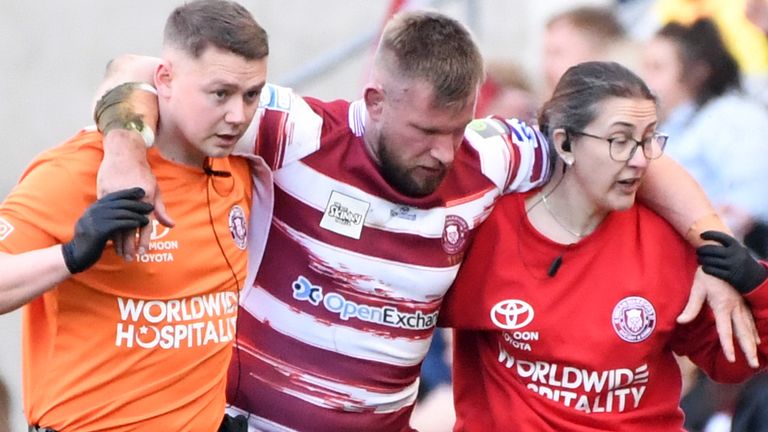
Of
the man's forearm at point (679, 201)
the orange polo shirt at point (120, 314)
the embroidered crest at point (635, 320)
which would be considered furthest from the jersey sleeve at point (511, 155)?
the orange polo shirt at point (120, 314)

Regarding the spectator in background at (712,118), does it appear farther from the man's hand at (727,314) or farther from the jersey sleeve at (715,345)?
the man's hand at (727,314)

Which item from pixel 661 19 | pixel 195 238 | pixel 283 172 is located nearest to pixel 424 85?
pixel 283 172

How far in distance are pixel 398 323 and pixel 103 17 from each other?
4.23 m

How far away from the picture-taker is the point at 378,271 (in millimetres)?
3730

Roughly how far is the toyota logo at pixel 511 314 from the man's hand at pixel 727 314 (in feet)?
1.20

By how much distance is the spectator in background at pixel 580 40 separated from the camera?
576 cm

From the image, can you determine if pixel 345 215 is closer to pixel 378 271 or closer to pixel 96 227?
pixel 378 271

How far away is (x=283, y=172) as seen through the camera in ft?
12.1

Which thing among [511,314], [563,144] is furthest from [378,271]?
[563,144]

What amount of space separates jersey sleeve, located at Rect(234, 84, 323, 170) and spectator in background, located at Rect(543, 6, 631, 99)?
2.21 meters

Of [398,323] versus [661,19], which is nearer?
[398,323]

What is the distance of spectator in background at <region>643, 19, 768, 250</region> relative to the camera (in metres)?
5.29

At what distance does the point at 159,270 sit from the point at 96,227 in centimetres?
32

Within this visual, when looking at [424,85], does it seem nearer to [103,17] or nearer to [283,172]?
[283,172]
